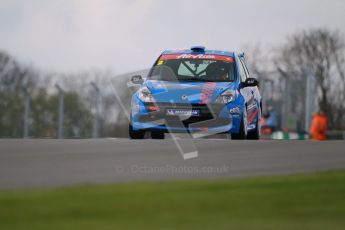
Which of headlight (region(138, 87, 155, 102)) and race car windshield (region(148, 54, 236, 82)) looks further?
race car windshield (region(148, 54, 236, 82))

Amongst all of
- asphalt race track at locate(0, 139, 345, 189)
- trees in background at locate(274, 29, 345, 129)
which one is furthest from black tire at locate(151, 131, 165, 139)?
trees in background at locate(274, 29, 345, 129)

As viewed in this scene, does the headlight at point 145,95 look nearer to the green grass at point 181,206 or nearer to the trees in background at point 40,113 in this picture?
the green grass at point 181,206

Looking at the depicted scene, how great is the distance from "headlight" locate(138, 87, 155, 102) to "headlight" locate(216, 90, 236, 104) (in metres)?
1.00

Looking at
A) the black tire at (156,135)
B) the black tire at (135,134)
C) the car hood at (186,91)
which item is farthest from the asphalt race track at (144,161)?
the black tire at (156,135)

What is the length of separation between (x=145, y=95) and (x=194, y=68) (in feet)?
4.35

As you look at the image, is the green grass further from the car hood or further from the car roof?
the car roof

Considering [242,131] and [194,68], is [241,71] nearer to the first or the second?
[194,68]

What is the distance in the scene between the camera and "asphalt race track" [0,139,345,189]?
7848mm

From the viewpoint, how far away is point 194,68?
1398 centimetres

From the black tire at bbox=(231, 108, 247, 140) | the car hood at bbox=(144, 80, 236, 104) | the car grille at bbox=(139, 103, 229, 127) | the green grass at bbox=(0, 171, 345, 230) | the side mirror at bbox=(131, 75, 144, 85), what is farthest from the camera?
the side mirror at bbox=(131, 75, 144, 85)

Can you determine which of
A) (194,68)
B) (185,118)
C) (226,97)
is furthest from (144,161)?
(194,68)

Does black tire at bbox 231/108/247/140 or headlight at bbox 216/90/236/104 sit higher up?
headlight at bbox 216/90/236/104

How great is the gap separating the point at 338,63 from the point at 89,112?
137 feet

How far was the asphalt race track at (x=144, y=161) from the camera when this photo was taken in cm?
785
